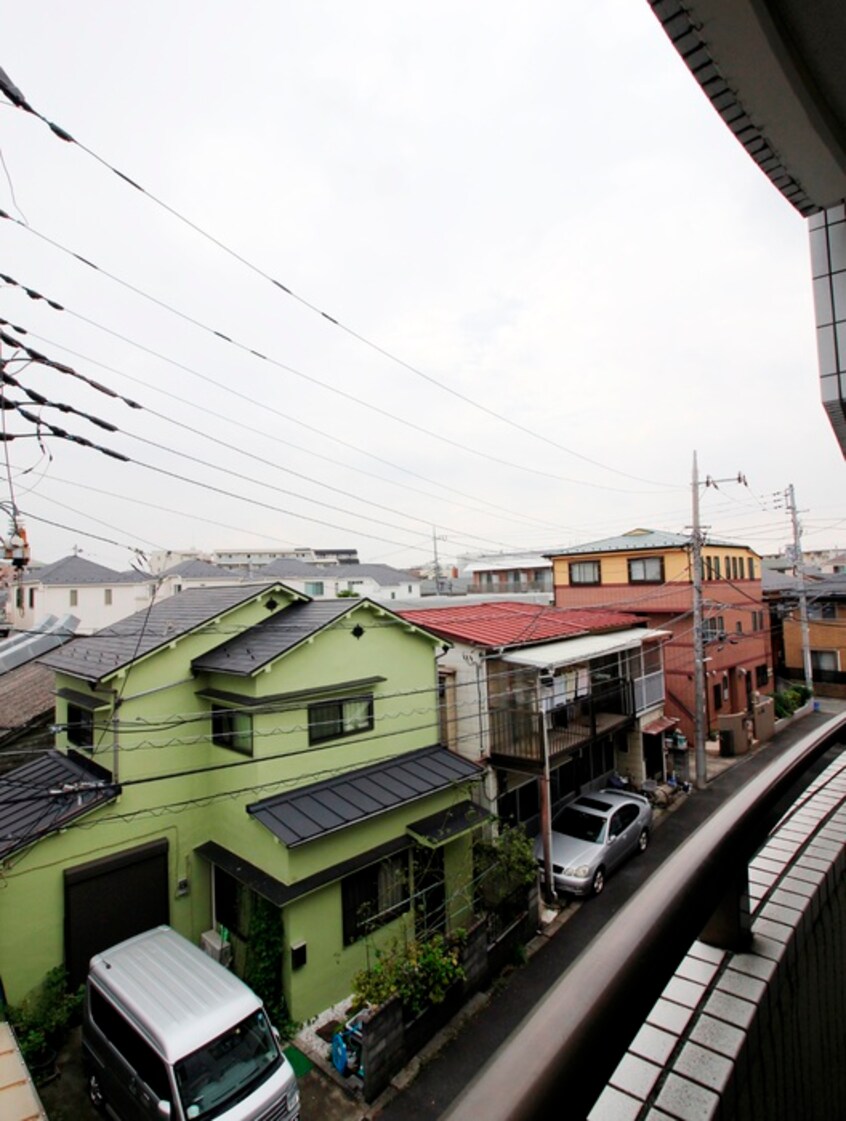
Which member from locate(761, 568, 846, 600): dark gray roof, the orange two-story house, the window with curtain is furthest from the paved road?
locate(761, 568, 846, 600): dark gray roof

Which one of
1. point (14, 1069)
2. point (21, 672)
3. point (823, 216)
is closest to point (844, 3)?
point (823, 216)

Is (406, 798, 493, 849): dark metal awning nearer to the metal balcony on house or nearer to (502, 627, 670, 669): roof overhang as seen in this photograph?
(502, 627, 670, 669): roof overhang

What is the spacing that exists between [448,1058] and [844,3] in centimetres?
1006

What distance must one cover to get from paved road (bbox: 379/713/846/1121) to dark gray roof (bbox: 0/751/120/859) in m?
5.35

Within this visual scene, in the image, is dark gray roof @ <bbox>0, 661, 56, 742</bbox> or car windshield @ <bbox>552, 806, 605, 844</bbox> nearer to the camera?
car windshield @ <bbox>552, 806, 605, 844</bbox>

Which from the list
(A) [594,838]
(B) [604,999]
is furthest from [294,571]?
(B) [604,999]

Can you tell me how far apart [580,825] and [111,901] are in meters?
8.86

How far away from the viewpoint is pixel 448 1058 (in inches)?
295

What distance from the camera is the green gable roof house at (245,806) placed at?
8.27 meters

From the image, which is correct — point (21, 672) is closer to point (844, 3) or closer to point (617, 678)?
point (617, 678)

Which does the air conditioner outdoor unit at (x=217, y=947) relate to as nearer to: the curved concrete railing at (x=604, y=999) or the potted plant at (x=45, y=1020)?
the potted plant at (x=45, y=1020)

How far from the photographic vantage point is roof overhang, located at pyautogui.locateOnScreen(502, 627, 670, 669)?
1175cm

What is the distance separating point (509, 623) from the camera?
14102 millimetres

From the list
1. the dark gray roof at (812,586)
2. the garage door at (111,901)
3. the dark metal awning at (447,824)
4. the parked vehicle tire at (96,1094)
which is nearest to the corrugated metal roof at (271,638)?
the garage door at (111,901)
